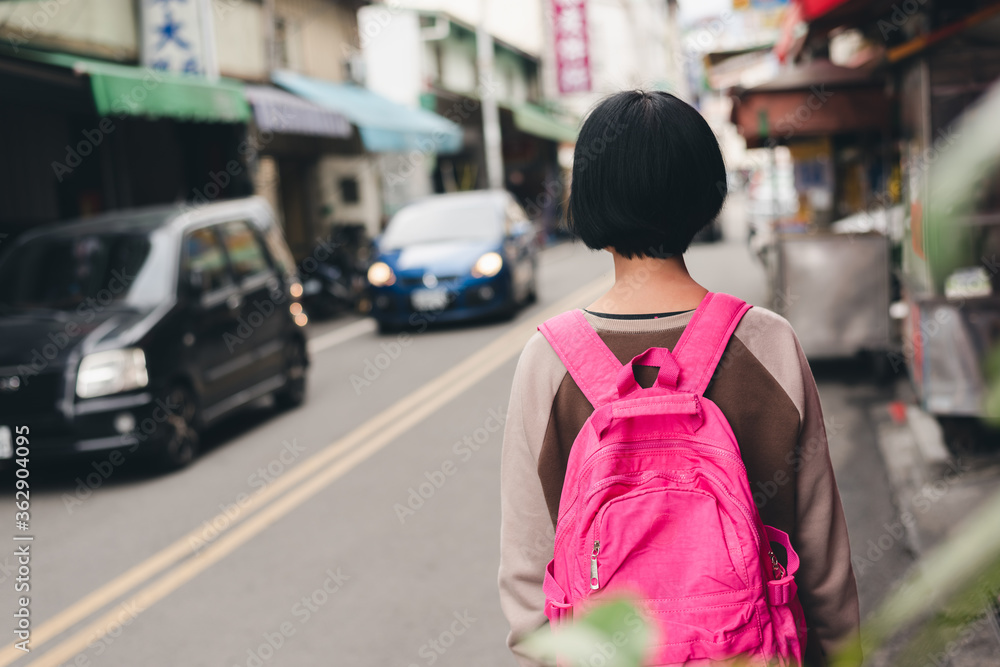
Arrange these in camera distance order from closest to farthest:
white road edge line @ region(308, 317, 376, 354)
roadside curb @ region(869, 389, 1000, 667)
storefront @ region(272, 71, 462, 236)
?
roadside curb @ region(869, 389, 1000, 667)
white road edge line @ region(308, 317, 376, 354)
storefront @ region(272, 71, 462, 236)

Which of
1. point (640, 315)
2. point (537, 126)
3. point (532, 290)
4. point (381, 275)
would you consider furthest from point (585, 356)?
point (537, 126)

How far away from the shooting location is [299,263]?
1920 cm

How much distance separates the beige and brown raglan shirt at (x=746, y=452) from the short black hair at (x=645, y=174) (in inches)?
5.5

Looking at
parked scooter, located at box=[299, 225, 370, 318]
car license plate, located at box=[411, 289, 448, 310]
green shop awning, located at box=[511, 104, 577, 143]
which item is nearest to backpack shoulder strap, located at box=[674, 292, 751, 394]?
car license plate, located at box=[411, 289, 448, 310]

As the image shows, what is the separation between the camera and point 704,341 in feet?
5.08

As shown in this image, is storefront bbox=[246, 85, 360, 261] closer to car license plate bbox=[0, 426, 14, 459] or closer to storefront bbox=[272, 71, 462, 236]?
storefront bbox=[272, 71, 462, 236]

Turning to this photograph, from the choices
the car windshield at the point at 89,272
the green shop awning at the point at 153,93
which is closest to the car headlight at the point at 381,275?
the green shop awning at the point at 153,93

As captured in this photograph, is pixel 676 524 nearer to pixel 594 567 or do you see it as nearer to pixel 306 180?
pixel 594 567

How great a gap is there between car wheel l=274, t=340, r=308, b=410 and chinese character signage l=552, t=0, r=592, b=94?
26.8 metres

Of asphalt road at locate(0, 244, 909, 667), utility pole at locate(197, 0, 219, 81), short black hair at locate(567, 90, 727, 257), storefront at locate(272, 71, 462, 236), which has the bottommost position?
asphalt road at locate(0, 244, 909, 667)

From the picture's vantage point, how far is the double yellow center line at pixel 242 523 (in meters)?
4.50

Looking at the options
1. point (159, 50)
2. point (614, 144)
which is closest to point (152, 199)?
point (159, 50)

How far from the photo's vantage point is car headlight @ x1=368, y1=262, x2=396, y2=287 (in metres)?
13.2

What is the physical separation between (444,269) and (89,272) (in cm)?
624
